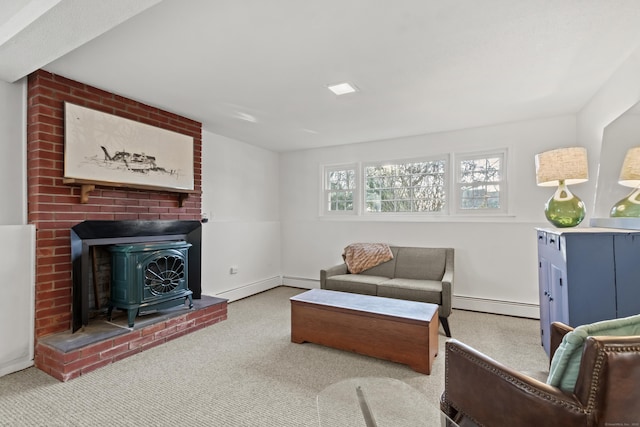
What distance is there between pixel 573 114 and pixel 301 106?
305 cm

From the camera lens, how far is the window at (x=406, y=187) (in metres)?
4.34

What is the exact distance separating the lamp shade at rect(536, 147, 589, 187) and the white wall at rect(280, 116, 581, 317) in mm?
1278

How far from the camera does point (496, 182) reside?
396 cm

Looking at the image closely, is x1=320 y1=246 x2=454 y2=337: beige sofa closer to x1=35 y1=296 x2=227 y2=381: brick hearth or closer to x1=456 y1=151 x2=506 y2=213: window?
x1=456 y1=151 x2=506 y2=213: window

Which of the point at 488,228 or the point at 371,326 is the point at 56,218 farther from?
the point at 488,228

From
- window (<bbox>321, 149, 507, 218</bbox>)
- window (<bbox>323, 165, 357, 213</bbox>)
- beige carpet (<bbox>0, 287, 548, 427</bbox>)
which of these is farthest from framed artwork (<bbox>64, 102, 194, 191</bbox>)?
window (<bbox>321, 149, 507, 218</bbox>)

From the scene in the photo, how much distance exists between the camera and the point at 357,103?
3.16 metres

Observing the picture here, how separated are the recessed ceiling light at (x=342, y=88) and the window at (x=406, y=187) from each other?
202 centimetres

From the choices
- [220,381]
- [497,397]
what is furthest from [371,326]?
[497,397]

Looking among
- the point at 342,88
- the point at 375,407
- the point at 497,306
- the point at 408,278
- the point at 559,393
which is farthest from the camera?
the point at 408,278

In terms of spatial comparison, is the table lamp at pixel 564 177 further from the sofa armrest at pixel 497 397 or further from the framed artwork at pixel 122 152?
the framed artwork at pixel 122 152

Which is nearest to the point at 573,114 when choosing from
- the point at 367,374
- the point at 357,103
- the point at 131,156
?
the point at 357,103

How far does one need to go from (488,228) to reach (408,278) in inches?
46.7

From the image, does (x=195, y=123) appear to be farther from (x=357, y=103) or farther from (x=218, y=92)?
(x=357, y=103)
